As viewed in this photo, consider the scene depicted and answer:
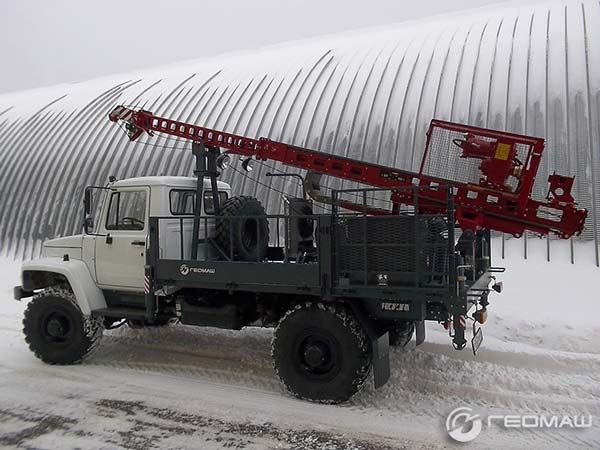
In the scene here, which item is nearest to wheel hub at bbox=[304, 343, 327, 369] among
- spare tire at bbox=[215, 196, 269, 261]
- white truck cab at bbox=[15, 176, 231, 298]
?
spare tire at bbox=[215, 196, 269, 261]

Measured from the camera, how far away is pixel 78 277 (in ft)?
24.8

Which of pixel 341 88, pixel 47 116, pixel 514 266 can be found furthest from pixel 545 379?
pixel 47 116

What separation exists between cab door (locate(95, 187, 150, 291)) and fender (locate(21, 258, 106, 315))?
17 centimetres

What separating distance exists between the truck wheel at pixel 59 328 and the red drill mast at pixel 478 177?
301 centimetres

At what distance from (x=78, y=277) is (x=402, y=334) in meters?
4.63

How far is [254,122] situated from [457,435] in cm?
1142

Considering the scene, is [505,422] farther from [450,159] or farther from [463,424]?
[450,159]

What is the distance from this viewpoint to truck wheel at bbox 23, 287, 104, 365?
24.9ft

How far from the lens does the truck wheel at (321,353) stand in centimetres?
601

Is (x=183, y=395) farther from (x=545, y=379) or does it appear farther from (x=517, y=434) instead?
(x=545, y=379)

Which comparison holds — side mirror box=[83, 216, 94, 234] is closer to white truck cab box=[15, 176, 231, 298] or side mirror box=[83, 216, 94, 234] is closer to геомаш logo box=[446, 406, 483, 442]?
white truck cab box=[15, 176, 231, 298]

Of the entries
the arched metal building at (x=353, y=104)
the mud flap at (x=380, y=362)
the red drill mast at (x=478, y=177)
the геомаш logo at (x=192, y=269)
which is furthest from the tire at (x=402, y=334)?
the arched metal building at (x=353, y=104)

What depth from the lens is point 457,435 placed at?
524 cm

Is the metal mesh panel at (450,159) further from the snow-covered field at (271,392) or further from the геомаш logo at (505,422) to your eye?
the геомаш logo at (505,422)
